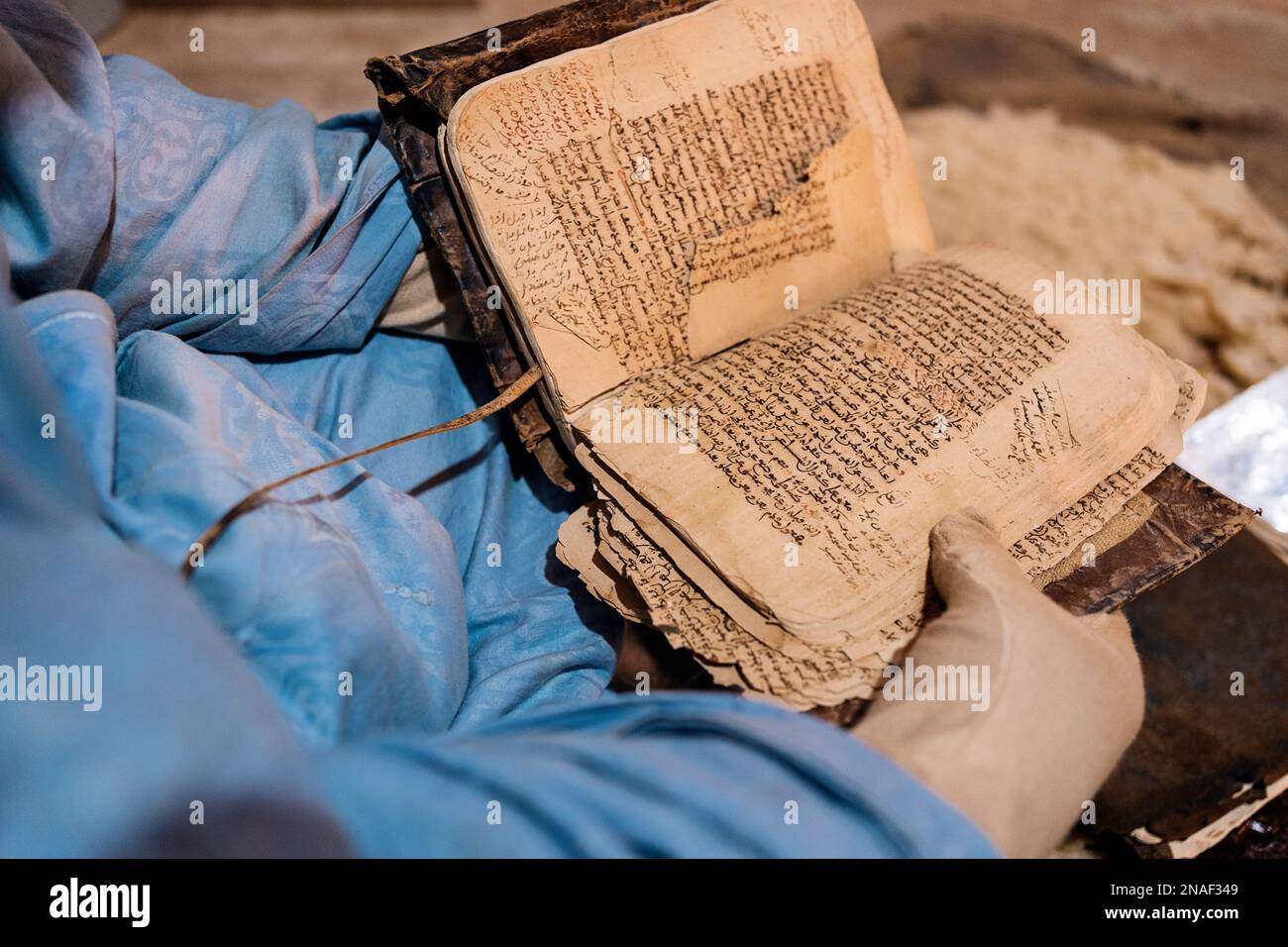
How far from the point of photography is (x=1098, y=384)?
3.04 feet

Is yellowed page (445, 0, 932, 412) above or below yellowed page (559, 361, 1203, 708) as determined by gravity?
above

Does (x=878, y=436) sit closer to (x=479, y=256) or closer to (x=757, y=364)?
(x=757, y=364)

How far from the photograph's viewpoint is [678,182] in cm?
98

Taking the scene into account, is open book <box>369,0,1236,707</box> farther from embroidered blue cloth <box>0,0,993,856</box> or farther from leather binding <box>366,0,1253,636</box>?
embroidered blue cloth <box>0,0,993,856</box>

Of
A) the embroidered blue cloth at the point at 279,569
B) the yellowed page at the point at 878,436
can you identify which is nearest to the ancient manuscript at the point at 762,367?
the yellowed page at the point at 878,436

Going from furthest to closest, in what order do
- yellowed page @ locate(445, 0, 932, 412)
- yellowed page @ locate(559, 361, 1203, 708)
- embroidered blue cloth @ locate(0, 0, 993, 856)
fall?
1. yellowed page @ locate(445, 0, 932, 412)
2. yellowed page @ locate(559, 361, 1203, 708)
3. embroidered blue cloth @ locate(0, 0, 993, 856)

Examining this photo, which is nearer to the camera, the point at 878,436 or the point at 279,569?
the point at 279,569

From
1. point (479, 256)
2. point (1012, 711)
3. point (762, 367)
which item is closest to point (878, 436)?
point (762, 367)

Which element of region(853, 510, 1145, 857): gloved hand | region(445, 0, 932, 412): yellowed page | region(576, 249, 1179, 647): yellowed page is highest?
region(445, 0, 932, 412): yellowed page

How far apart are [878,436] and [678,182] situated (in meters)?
0.33

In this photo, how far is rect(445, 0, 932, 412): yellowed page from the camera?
921mm

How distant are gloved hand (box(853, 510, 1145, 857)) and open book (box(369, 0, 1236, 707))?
0.07 m

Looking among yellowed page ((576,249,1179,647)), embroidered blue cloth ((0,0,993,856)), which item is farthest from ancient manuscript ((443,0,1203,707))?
embroidered blue cloth ((0,0,993,856))
